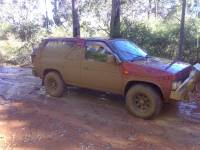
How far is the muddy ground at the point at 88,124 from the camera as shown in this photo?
631 centimetres

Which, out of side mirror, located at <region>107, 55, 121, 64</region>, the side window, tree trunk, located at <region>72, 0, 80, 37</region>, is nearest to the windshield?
side mirror, located at <region>107, 55, 121, 64</region>

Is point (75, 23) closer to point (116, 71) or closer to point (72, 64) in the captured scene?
point (72, 64)

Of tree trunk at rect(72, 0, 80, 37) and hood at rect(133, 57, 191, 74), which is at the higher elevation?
tree trunk at rect(72, 0, 80, 37)

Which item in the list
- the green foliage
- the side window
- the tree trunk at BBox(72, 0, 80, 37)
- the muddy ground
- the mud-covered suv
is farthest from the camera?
the tree trunk at BBox(72, 0, 80, 37)

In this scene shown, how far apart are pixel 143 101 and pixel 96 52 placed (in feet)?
6.14

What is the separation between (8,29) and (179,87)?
63.8ft

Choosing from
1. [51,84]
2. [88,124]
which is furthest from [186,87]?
[51,84]

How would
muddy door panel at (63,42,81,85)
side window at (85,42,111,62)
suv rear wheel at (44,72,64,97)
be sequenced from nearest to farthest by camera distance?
side window at (85,42,111,62) → muddy door panel at (63,42,81,85) → suv rear wheel at (44,72,64,97)

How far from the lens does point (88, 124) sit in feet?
24.5

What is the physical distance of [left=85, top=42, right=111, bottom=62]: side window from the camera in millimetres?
8516

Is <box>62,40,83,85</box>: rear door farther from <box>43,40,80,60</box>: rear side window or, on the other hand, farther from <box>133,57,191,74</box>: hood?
<box>133,57,191,74</box>: hood

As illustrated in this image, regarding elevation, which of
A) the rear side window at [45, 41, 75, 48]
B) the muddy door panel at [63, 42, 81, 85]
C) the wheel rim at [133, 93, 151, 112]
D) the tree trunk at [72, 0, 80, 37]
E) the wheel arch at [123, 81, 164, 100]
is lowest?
the wheel rim at [133, 93, 151, 112]

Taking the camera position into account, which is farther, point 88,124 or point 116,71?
point 116,71

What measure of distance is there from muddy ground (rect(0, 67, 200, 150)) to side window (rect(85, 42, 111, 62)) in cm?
127
